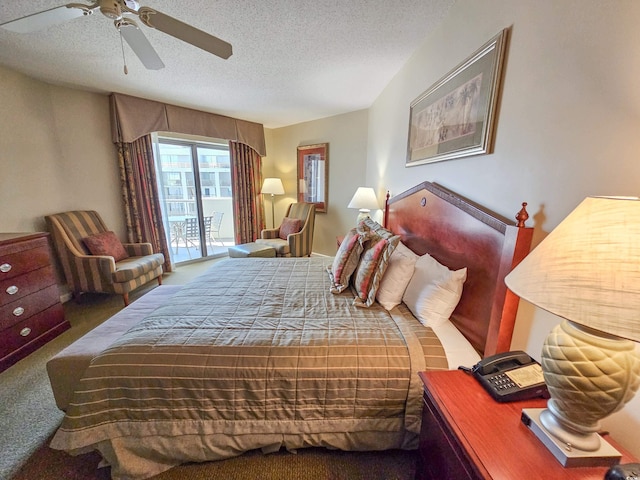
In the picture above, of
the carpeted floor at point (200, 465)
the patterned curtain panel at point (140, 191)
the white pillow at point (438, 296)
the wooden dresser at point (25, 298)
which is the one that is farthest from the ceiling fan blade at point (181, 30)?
the patterned curtain panel at point (140, 191)

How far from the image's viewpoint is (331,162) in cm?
431

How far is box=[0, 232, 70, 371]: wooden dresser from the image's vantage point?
75.9 inches

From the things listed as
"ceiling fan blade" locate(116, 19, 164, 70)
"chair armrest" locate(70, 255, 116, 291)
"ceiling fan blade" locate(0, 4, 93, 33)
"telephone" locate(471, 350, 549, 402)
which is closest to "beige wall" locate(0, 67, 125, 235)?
"chair armrest" locate(70, 255, 116, 291)

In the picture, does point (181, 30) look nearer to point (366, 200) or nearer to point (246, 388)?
point (246, 388)

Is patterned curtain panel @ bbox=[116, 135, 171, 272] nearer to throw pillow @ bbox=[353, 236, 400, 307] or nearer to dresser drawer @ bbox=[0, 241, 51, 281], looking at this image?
dresser drawer @ bbox=[0, 241, 51, 281]

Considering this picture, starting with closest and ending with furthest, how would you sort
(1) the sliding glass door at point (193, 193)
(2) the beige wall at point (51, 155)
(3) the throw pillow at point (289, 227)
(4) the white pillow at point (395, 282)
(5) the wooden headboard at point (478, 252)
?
1. (5) the wooden headboard at point (478, 252)
2. (4) the white pillow at point (395, 282)
3. (2) the beige wall at point (51, 155)
4. (1) the sliding glass door at point (193, 193)
5. (3) the throw pillow at point (289, 227)

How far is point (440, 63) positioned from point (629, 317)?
1944 mm

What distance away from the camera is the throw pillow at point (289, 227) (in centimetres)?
431

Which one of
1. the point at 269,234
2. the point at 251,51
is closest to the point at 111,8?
the point at 251,51

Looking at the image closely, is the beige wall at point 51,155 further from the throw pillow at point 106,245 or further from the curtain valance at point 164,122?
the throw pillow at point 106,245

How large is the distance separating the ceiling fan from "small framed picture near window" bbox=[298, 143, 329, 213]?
292 cm

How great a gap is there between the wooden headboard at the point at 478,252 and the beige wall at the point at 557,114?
72 millimetres

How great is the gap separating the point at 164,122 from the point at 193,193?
1190mm

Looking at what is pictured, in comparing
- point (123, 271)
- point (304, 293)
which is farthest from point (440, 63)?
point (123, 271)
